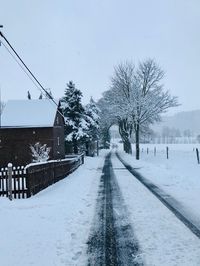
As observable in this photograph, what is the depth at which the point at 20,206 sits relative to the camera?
11055 millimetres

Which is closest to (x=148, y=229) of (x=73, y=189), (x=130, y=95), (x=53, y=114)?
(x=73, y=189)

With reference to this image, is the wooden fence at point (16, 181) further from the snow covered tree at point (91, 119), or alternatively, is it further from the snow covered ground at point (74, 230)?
the snow covered tree at point (91, 119)

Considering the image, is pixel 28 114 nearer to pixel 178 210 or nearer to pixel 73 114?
pixel 73 114

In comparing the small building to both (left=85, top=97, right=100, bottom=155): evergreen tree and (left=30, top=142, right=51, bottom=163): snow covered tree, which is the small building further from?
(left=85, top=97, right=100, bottom=155): evergreen tree

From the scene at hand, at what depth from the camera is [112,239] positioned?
758cm

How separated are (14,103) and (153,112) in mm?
16677

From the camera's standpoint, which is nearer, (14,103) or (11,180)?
(11,180)

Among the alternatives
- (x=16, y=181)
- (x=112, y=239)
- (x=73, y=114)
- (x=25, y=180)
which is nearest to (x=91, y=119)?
(x=73, y=114)

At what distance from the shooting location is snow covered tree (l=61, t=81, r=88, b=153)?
55.8 meters

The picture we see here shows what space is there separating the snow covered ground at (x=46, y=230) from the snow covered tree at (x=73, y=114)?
42.5 metres

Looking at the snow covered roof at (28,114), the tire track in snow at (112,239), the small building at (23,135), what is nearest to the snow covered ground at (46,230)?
the tire track in snow at (112,239)

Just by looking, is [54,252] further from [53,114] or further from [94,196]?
[53,114]

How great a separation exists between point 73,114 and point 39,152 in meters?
17.6

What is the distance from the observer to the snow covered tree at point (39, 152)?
124ft
